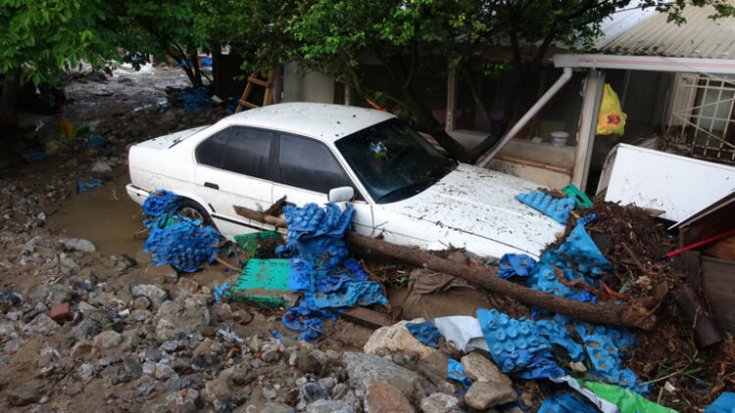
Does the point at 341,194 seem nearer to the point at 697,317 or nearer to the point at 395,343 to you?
the point at 395,343

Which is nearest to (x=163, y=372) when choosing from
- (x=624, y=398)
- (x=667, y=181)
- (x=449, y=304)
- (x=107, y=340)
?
(x=107, y=340)

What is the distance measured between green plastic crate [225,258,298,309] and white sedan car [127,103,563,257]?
51cm

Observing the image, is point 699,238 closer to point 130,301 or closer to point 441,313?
point 441,313

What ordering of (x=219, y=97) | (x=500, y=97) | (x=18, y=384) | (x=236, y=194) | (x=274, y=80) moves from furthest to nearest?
(x=219, y=97)
(x=274, y=80)
(x=500, y=97)
(x=236, y=194)
(x=18, y=384)

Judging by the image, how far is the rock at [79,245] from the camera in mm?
5752

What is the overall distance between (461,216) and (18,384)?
11.1 feet

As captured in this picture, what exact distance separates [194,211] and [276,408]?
10.9 feet

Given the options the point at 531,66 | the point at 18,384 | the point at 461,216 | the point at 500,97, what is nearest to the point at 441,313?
the point at 461,216

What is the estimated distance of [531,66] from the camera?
6.23 meters

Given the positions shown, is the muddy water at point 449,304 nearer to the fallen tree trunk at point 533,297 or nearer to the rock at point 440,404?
the fallen tree trunk at point 533,297

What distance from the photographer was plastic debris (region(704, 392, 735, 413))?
3.15 m

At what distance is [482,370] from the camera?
3482mm

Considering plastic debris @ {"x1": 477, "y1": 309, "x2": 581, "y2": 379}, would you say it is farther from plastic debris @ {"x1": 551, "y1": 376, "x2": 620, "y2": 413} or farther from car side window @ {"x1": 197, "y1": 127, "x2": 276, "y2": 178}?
car side window @ {"x1": 197, "y1": 127, "x2": 276, "y2": 178}

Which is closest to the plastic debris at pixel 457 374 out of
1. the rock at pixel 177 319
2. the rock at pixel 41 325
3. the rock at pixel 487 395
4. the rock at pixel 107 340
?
the rock at pixel 487 395
